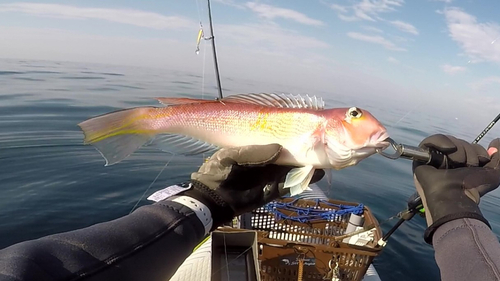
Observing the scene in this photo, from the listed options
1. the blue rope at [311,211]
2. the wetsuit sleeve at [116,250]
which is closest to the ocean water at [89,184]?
the blue rope at [311,211]

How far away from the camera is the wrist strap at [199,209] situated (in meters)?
2.21

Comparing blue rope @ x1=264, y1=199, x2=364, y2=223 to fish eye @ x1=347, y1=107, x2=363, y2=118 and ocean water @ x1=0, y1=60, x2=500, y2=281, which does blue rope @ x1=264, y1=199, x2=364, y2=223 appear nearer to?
ocean water @ x1=0, y1=60, x2=500, y2=281

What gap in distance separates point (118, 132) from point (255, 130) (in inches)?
40.1

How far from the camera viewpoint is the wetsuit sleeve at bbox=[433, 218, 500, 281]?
1.83 m

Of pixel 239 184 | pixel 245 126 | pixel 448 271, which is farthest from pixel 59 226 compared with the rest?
pixel 448 271

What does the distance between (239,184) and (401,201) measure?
19.7ft

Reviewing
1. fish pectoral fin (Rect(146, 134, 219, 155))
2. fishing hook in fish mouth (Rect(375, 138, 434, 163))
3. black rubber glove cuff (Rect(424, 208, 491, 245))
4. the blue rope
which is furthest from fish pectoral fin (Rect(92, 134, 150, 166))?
the blue rope

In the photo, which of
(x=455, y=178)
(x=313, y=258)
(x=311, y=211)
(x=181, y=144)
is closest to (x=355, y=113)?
(x=455, y=178)

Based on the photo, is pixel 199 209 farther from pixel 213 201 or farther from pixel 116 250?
pixel 116 250

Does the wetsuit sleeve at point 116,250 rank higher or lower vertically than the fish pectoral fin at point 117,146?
lower

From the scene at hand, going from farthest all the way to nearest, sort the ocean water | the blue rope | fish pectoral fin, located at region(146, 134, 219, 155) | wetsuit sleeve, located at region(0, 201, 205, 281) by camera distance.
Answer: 1. the ocean water
2. the blue rope
3. fish pectoral fin, located at region(146, 134, 219, 155)
4. wetsuit sleeve, located at region(0, 201, 205, 281)

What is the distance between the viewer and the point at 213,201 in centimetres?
253

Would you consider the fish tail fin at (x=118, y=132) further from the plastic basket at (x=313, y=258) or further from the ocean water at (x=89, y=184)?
the ocean water at (x=89, y=184)

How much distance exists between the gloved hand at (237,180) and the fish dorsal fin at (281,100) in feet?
1.22
